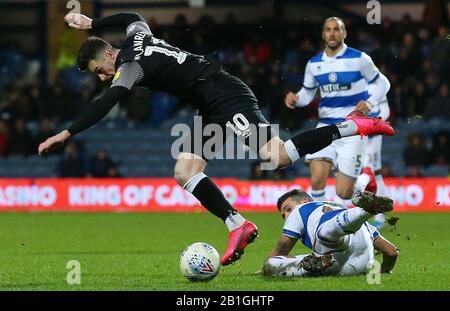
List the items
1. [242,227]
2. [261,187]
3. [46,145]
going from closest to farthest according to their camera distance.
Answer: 1. [46,145]
2. [242,227]
3. [261,187]

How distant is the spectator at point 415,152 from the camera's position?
20.0 m

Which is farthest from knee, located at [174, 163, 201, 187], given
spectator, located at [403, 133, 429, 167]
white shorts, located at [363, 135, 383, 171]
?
spectator, located at [403, 133, 429, 167]

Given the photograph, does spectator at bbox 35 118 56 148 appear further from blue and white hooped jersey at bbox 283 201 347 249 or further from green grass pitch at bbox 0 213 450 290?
blue and white hooped jersey at bbox 283 201 347 249

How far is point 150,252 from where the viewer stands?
37.7ft

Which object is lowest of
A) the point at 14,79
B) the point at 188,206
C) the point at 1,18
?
the point at 188,206

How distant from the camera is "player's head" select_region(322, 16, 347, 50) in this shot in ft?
38.3

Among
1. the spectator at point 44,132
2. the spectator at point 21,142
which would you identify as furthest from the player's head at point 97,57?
the spectator at point 21,142

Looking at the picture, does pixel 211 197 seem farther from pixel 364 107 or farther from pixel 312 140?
pixel 364 107

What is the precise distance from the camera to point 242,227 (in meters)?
8.66

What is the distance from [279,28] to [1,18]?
25.3 feet

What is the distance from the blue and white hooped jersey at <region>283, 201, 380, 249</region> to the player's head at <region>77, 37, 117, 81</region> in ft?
6.10

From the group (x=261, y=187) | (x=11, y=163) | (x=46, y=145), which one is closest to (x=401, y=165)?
(x=261, y=187)

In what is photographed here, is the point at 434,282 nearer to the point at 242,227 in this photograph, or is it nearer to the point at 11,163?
the point at 242,227

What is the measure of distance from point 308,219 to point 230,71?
13427 millimetres
